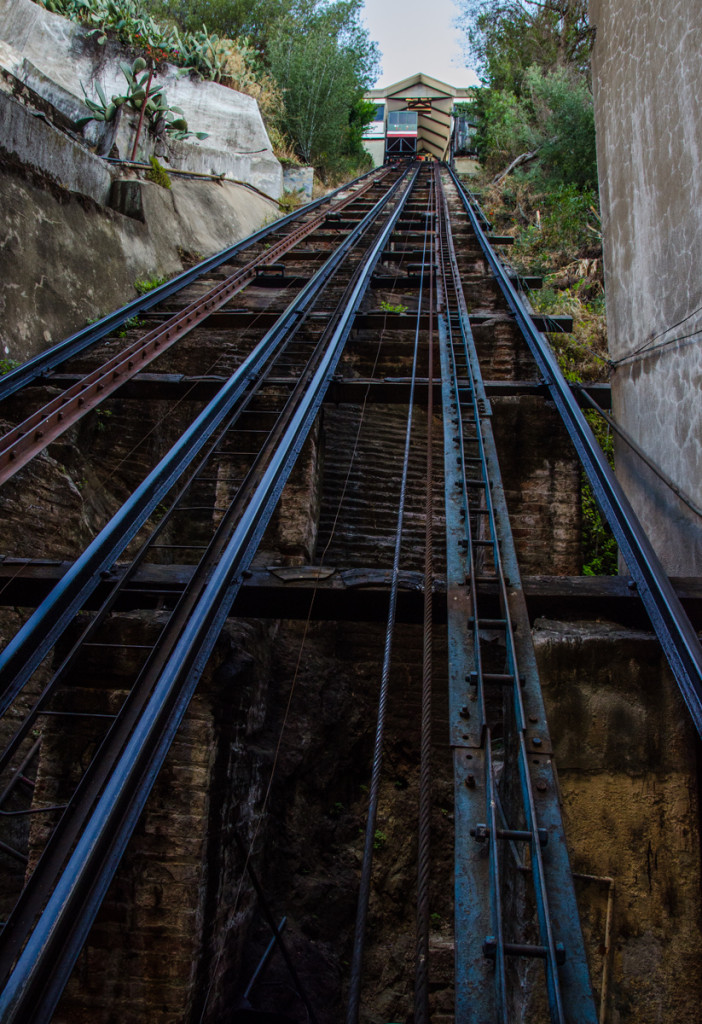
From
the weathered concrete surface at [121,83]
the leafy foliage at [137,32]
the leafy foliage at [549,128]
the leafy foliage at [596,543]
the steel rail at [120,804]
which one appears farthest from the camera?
the leafy foliage at [137,32]

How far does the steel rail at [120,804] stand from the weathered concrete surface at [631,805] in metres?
1.32

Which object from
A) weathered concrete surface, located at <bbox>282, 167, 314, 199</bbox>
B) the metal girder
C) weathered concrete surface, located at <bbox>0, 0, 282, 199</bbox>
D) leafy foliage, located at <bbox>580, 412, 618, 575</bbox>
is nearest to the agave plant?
weathered concrete surface, located at <bbox>0, 0, 282, 199</bbox>

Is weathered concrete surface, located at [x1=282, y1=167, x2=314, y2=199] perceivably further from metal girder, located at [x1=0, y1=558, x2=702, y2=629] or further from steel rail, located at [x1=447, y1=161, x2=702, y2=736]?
metal girder, located at [x1=0, y1=558, x2=702, y2=629]

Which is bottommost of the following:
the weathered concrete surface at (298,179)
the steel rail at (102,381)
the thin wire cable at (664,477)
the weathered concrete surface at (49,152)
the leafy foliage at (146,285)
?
the thin wire cable at (664,477)

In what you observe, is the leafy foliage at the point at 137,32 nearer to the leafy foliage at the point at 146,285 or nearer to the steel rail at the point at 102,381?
the leafy foliage at the point at 146,285

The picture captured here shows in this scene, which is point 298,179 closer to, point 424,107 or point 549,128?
point 549,128

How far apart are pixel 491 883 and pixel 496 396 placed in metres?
4.13

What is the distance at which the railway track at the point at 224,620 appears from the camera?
5.68ft

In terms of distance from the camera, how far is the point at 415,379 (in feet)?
17.7

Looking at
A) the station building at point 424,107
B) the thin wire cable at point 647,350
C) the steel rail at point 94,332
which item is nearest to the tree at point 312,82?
the station building at point 424,107

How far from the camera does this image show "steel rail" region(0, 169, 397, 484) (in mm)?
3885

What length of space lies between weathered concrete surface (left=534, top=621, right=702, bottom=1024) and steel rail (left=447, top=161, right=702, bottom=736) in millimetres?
144

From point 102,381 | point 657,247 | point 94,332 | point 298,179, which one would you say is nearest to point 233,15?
point 298,179

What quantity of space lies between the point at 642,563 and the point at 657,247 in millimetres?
2504
